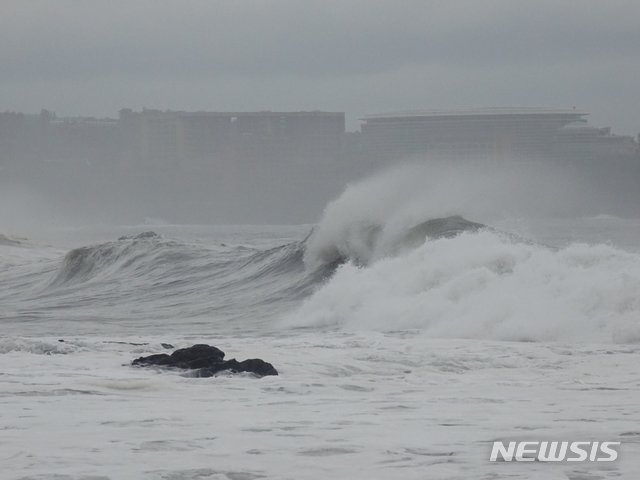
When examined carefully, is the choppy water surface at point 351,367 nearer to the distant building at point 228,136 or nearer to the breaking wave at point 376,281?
the breaking wave at point 376,281

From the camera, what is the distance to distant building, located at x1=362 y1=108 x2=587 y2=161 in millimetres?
135625

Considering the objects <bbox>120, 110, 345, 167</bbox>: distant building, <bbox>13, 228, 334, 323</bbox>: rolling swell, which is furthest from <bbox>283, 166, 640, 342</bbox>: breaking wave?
<bbox>120, 110, 345, 167</bbox>: distant building

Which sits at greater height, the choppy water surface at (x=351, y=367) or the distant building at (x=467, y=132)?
the distant building at (x=467, y=132)

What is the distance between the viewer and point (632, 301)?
552 inches

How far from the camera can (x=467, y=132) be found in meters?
139

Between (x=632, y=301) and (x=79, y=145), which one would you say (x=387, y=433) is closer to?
(x=632, y=301)

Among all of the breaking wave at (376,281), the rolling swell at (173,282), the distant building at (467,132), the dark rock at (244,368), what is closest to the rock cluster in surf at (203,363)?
the dark rock at (244,368)

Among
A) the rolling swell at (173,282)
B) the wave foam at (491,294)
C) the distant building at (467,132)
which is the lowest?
the rolling swell at (173,282)

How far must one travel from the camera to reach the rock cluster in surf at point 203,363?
10422 mm

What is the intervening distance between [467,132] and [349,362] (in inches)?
5114

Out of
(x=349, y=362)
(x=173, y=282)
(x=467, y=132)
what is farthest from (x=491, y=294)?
(x=467, y=132)

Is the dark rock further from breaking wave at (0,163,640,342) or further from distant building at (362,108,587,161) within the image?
distant building at (362,108,587,161)

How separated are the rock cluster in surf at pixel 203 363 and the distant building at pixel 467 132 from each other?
124443 mm

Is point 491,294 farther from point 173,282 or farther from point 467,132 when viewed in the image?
point 467,132
